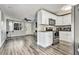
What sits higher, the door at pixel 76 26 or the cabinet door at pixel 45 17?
the cabinet door at pixel 45 17

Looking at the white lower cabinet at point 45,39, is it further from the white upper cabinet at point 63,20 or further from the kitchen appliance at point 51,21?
the white upper cabinet at point 63,20

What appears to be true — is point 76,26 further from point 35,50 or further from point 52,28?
point 52,28

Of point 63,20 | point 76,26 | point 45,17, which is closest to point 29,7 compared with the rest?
point 45,17

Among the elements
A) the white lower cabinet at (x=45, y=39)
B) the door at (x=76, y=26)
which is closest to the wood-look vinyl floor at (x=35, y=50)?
the white lower cabinet at (x=45, y=39)

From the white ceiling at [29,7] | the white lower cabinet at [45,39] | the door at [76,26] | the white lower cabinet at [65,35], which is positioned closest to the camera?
the door at [76,26]

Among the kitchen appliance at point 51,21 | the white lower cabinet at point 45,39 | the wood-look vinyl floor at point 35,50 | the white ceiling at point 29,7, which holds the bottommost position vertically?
the wood-look vinyl floor at point 35,50

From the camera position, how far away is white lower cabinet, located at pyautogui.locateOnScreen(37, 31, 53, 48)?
6.16 feet

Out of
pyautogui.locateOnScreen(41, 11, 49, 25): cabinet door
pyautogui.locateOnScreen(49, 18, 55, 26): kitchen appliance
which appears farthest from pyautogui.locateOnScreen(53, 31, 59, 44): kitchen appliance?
pyautogui.locateOnScreen(41, 11, 49, 25): cabinet door

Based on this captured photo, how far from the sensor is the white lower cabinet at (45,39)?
188 centimetres

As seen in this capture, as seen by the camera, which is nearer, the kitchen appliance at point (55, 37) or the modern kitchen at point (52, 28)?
the modern kitchen at point (52, 28)

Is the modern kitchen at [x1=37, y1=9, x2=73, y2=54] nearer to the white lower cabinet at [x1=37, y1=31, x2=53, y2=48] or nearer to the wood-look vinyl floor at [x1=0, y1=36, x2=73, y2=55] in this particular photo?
the white lower cabinet at [x1=37, y1=31, x2=53, y2=48]

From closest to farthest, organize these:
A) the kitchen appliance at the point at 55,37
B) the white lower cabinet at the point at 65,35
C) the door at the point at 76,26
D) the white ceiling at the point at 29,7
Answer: the door at the point at 76,26 → the white ceiling at the point at 29,7 → the white lower cabinet at the point at 65,35 → the kitchen appliance at the point at 55,37
